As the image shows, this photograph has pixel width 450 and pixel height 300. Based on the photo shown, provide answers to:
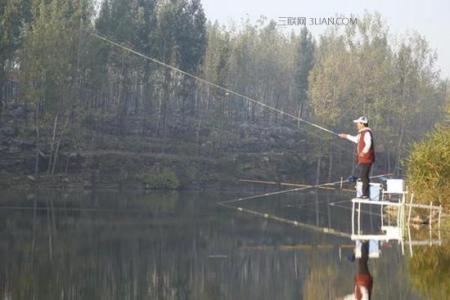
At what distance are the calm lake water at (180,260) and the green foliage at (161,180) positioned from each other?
28.6 m

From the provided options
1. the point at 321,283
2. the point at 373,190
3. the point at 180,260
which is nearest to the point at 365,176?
the point at 373,190

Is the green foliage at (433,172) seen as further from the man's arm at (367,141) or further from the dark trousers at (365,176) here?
the man's arm at (367,141)

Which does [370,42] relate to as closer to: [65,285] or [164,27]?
[164,27]

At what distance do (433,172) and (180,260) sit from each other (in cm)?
1248

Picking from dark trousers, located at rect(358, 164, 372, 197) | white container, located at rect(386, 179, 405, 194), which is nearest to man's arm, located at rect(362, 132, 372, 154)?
dark trousers, located at rect(358, 164, 372, 197)

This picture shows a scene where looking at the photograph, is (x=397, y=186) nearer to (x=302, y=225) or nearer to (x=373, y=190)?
(x=373, y=190)

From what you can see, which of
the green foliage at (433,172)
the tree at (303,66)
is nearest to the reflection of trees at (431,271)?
the green foliage at (433,172)

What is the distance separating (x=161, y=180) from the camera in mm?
53156

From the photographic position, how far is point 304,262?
14.0 m

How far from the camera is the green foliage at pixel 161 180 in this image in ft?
172

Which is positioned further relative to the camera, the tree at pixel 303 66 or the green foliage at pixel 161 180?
the tree at pixel 303 66

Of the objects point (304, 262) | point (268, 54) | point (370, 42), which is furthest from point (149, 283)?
point (268, 54)

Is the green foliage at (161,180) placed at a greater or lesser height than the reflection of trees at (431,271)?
lesser

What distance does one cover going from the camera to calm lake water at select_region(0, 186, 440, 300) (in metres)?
11.0
